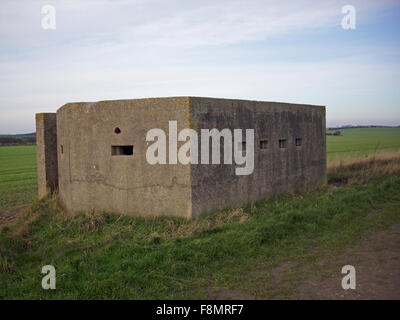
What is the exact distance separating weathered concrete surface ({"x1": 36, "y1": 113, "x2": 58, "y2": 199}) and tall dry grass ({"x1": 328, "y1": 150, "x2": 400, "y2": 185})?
8531 millimetres

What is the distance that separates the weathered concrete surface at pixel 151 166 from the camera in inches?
261

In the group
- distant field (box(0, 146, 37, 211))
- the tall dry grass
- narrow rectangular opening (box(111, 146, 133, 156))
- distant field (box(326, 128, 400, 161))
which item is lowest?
distant field (box(0, 146, 37, 211))

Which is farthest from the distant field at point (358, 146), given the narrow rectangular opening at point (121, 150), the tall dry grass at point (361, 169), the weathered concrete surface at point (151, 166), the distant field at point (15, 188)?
the distant field at point (15, 188)

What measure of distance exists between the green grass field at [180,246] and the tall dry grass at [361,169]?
2876 mm

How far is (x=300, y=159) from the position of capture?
31.7 feet

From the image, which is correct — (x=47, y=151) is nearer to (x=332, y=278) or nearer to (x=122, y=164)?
(x=122, y=164)

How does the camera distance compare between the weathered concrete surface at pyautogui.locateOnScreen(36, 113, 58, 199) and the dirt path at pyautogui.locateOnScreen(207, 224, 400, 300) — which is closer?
the dirt path at pyautogui.locateOnScreen(207, 224, 400, 300)

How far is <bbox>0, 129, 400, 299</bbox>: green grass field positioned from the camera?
4141 millimetres

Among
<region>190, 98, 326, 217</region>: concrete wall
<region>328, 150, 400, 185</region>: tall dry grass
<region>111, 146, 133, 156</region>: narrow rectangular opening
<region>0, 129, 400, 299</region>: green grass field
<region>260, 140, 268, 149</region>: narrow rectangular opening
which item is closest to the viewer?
<region>0, 129, 400, 299</region>: green grass field

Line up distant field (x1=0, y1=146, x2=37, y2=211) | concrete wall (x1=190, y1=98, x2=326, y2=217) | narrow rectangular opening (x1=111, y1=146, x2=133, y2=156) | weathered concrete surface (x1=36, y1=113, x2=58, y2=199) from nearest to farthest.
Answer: concrete wall (x1=190, y1=98, x2=326, y2=217), narrow rectangular opening (x1=111, y1=146, x2=133, y2=156), weathered concrete surface (x1=36, y1=113, x2=58, y2=199), distant field (x1=0, y1=146, x2=37, y2=211)

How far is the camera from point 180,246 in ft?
17.2

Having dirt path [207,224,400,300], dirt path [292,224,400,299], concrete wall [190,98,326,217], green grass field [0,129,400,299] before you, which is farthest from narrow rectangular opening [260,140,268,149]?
dirt path [207,224,400,300]

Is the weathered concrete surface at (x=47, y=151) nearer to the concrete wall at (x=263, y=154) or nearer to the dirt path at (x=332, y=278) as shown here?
the concrete wall at (x=263, y=154)

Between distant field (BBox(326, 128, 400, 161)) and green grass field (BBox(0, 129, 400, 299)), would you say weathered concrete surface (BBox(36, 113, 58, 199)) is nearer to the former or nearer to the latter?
green grass field (BBox(0, 129, 400, 299))
